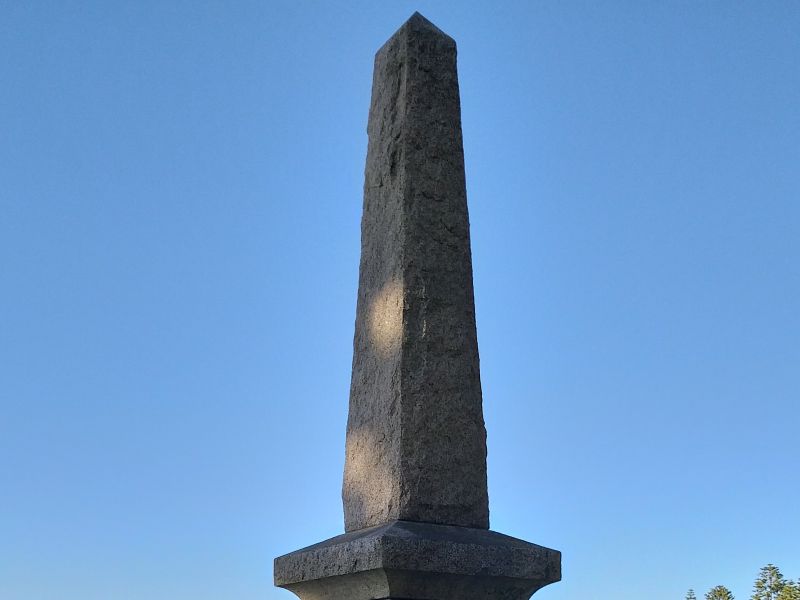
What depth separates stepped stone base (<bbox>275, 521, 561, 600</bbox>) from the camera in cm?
369

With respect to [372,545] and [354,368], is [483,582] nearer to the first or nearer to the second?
[372,545]

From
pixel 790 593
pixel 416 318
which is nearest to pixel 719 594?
pixel 790 593

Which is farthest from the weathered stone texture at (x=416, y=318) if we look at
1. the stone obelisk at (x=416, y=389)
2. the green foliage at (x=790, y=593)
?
the green foliage at (x=790, y=593)

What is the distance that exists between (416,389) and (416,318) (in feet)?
1.05

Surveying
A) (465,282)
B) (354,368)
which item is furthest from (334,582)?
(465,282)

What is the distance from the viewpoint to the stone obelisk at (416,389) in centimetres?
383

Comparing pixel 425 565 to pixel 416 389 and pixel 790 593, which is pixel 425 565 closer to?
pixel 416 389

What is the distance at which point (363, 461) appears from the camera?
14.4 ft

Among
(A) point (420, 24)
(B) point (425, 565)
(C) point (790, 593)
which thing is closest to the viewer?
(B) point (425, 565)

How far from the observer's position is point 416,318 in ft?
14.1

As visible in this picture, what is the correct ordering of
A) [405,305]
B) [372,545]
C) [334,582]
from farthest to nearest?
[405,305] < [334,582] < [372,545]

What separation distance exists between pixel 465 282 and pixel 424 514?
3.56 ft

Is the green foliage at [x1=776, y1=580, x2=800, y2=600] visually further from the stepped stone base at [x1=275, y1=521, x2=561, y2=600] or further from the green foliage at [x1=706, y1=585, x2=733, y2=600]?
the stepped stone base at [x1=275, y1=521, x2=561, y2=600]

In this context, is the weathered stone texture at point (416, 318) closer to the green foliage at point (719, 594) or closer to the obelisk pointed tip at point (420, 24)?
the obelisk pointed tip at point (420, 24)
